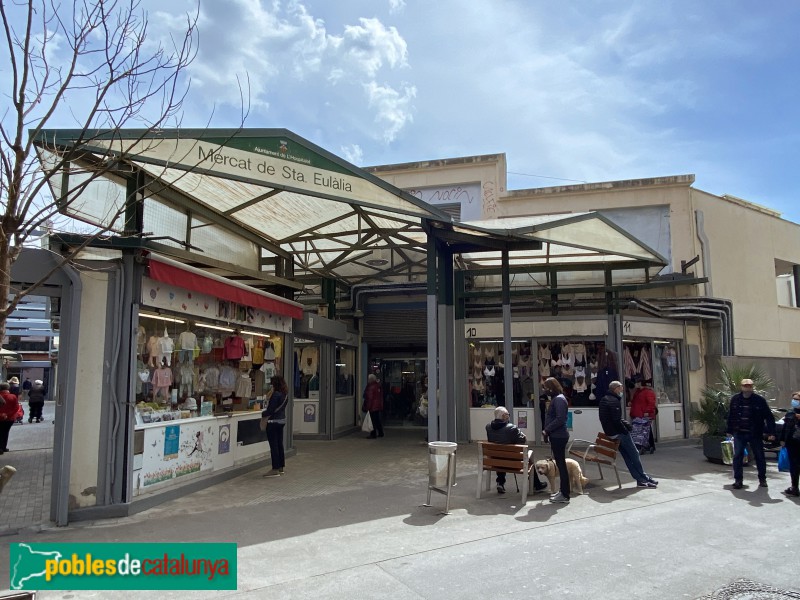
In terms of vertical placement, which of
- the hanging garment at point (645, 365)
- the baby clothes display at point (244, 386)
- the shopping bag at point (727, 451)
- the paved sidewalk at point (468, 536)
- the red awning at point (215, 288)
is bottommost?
the paved sidewalk at point (468, 536)

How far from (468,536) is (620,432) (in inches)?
147

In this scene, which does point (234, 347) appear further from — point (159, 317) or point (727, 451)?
point (727, 451)

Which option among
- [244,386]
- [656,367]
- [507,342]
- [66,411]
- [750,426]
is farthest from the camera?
[656,367]

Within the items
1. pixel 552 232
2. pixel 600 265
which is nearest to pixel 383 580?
pixel 552 232

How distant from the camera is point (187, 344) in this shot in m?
8.75

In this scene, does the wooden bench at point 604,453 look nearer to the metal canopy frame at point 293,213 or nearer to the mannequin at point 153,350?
the metal canopy frame at point 293,213

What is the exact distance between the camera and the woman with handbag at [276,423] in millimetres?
9445

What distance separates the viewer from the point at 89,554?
126 inches

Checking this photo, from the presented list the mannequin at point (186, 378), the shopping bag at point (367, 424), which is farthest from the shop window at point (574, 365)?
the mannequin at point (186, 378)

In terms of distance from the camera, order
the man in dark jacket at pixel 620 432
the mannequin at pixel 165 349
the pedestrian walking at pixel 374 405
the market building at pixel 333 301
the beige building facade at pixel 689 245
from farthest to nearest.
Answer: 1. the beige building facade at pixel 689 245
2. the pedestrian walking at pixel 374 405
3. the man in dark jacket at pixel 620 432
4. the mannequin at pixel 165 349
5. the market building at pixel 333 301

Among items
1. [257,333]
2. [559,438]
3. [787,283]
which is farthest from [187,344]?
[787,283]

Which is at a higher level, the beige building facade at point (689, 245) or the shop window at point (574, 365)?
the beige building facade at point (689, 245)

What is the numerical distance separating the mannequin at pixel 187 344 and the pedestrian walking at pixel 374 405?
20.6ft

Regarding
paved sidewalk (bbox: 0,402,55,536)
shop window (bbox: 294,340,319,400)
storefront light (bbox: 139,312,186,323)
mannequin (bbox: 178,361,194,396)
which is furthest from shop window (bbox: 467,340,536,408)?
paved sidewalk (bbox: 0,402,55,536)
